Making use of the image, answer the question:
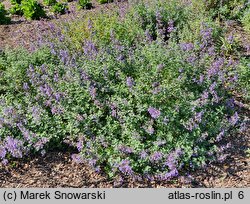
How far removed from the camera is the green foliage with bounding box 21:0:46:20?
29.1 ft

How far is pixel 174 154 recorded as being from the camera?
14.7 feet

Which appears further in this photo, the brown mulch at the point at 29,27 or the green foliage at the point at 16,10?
the green foliage at the point at 16,10

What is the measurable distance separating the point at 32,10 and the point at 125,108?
483 cm

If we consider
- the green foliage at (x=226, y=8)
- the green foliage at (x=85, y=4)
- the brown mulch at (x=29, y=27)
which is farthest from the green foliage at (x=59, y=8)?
the green foliage at (x=226, y=8)

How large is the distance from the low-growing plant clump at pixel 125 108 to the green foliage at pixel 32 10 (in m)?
2.71

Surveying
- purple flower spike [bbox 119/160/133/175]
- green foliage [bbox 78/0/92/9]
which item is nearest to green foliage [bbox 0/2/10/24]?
green foliage [bbox 78/0/92/9]

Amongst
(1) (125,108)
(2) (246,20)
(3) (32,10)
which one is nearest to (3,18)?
(3) (32,10)

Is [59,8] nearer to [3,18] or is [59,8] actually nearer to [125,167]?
[3,18]

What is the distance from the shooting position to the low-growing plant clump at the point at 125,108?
15.2 feet

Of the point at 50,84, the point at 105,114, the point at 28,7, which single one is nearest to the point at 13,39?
the point at 28,7

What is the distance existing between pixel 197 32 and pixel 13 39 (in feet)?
11.7

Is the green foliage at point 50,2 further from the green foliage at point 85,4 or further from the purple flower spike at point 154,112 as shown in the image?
the purple flower spike at point 154,112

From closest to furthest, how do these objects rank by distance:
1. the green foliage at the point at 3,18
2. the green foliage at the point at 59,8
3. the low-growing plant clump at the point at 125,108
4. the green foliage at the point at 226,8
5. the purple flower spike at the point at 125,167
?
A: the purple flower spike at the point at 125,167
the low-growing plant clump at the point at 125,108
the green foliage at the point at 226,8
the green foliage at the point at 3,18
the green foliage at the point at 59,8

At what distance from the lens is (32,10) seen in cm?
888
